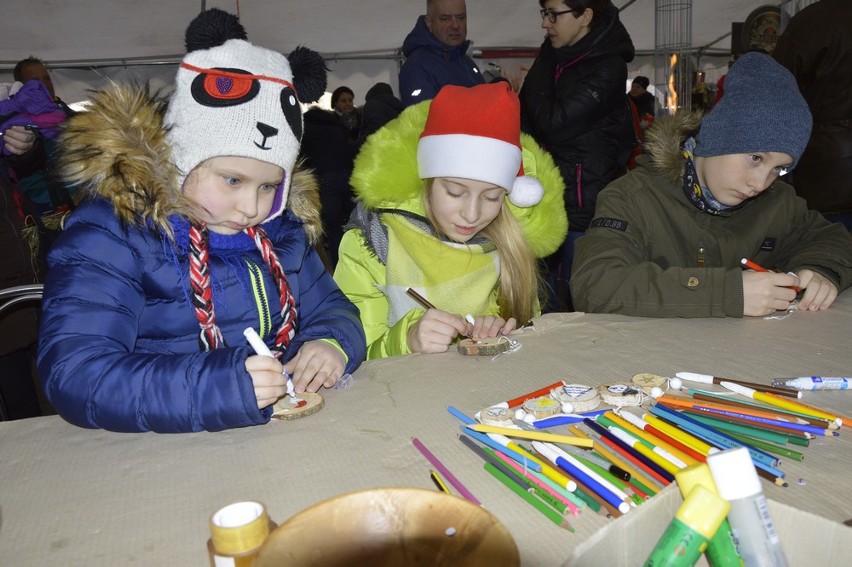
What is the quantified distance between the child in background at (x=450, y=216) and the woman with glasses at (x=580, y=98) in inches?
24.7

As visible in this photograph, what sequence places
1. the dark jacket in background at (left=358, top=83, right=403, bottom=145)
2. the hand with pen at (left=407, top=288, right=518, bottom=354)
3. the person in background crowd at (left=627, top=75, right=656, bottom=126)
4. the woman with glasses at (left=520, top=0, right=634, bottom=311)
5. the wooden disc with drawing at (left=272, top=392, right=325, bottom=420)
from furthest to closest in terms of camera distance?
the person in background crowd at (left=627, top=75, right=656, bottom=126) → the dark jacket in background at (left=358, top=83, right=403, bottom=145) → the woman with glasses at (left=520, top=0, right=634, bottom=311) → the hand with pen at (left=407, top=288, right=518, bottom=354) → the wooden disc with drawing at (left=272, top=392, right=325, bottom=420)

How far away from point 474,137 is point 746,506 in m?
1.09

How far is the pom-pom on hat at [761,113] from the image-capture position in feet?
4.46

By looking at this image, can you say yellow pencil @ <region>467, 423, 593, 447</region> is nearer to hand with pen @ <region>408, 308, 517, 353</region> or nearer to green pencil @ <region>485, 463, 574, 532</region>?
green pencil @ <region>485, 463, 574, 532</region>

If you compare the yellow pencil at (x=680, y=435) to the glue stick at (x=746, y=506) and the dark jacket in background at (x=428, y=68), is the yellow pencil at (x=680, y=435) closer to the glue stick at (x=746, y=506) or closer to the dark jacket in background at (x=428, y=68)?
the glue stick at (x=746, y=506)

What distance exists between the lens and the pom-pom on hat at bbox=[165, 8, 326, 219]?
105 centimetres

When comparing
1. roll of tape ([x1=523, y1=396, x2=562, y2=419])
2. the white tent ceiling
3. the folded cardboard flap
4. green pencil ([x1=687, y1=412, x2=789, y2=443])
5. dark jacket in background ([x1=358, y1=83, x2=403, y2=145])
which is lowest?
the folded cardboard flap

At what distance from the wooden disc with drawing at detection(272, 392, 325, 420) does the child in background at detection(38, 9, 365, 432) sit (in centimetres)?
2

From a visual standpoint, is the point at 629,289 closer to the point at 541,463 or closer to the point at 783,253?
the point at 783,253

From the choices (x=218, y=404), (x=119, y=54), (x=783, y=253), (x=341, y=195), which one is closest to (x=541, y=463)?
(x=218, y=404)

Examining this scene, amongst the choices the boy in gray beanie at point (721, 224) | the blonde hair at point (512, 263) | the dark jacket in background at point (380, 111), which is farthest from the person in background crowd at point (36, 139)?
the boy in gray beanie at point (721, 224)

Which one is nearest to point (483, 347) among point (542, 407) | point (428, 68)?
point (542, 407)

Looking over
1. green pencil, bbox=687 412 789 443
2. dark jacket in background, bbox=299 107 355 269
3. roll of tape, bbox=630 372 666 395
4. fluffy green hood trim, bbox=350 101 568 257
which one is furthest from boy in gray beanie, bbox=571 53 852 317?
dark jacket in background, bbox=299 107 355 269

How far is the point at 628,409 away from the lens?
86 cm
